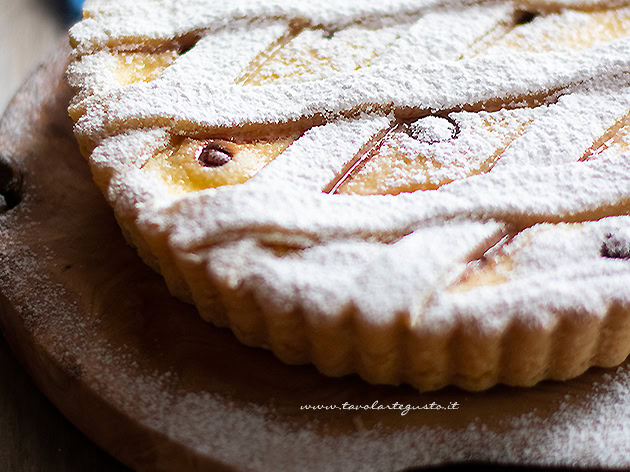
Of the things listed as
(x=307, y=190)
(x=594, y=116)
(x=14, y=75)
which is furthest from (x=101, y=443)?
(x=14, y=75)

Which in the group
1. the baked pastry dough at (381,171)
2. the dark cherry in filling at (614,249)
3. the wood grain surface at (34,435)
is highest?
the baked pastry dough at (381,171)

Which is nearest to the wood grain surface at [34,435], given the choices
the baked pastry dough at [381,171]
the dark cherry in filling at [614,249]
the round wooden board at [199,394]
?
the round wooden board at [199,394]

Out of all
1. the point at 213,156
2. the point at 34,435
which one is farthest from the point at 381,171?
the point at 34,435

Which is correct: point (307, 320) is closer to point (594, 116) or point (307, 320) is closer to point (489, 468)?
point (489, 468)

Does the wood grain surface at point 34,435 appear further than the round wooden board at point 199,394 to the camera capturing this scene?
Yes

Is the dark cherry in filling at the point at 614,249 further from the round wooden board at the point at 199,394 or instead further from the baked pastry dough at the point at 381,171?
the round wooden board at the point at 199,394

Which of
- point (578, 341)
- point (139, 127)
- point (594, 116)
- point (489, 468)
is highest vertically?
point (139, 127)

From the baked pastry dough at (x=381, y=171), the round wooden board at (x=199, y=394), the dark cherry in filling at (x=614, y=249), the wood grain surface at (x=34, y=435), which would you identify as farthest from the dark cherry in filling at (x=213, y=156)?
the dark cherry in filling at (x=614, y=249)

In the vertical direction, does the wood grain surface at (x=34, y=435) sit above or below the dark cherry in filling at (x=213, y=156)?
below
